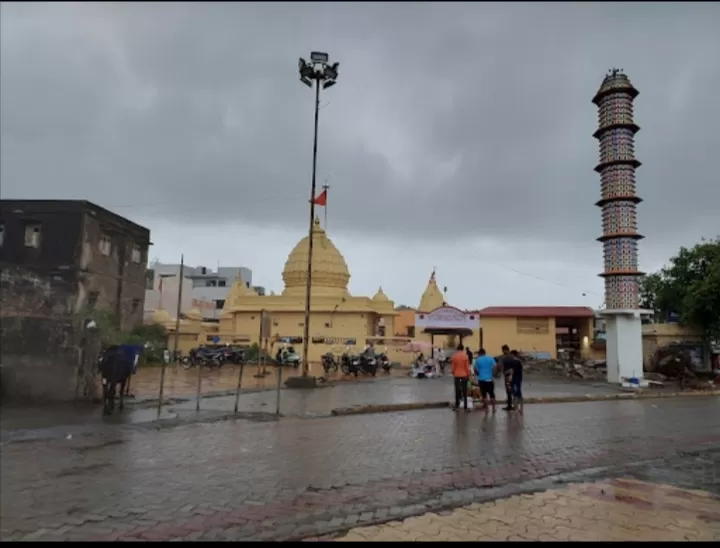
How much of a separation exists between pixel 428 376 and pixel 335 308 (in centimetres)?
1031

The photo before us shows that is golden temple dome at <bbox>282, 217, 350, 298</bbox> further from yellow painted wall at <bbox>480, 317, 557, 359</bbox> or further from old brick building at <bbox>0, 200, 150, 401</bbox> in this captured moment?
old brick building at <bbox>0, 200, 150, 401</bbox>

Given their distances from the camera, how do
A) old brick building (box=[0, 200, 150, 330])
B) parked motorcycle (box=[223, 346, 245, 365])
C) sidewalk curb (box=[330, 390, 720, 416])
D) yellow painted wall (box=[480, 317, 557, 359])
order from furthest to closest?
yellow painted wall (box=[480, 317, 557, 359]) → parked motorcycle (box=[223, 346, 245, 365]) → sidewalk curb (box=[330, 390, 720, 416]) → old brick building (box=[0, 200, 150, 330])

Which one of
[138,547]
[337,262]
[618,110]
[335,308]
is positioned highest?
[618,110]

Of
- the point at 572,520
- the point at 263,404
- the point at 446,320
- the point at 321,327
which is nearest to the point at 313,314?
the point at 321,327

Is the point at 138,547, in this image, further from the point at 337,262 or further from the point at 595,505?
the point at 337,262

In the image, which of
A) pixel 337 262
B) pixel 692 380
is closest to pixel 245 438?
pixel 692 380

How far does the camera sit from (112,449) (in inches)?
303

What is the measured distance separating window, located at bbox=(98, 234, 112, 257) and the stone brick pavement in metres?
13.0

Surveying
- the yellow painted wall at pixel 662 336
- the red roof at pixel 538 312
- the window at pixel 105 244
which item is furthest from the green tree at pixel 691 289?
the window at pixel 105 244

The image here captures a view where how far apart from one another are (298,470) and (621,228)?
A: 815 inches

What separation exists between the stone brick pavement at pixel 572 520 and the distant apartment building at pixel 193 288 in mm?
36196

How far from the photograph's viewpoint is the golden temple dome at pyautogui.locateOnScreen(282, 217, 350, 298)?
124ft

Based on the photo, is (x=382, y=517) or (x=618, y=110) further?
(x=618, y=110)

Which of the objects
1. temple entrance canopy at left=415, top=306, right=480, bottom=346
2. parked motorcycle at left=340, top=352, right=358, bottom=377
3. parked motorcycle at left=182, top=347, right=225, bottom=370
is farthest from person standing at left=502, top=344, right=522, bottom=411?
parked motorcycle at left=182, top=347, right=225, bottom=370
